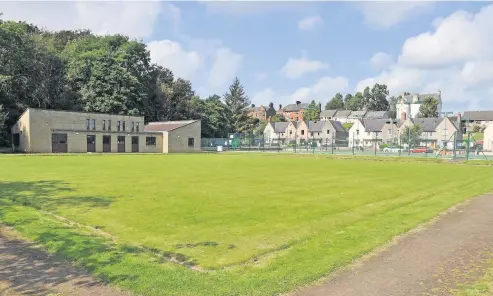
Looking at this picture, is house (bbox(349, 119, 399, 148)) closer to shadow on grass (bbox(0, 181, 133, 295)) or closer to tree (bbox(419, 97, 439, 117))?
tree (bbox(419, 97, 439, 117))

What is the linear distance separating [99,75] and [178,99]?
20.7 metres

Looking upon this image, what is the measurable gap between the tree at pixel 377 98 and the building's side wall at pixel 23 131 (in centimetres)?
15678

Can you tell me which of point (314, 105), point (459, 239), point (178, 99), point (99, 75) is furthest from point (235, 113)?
point (459, 239)

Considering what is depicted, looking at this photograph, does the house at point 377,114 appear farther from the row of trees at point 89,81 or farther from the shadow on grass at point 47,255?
the shadow on grass at point 47,255

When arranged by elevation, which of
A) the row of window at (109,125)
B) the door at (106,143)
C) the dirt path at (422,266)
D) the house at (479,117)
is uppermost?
the house at (479,117)

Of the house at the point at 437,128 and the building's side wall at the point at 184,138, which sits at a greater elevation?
the house at the point at 437,128

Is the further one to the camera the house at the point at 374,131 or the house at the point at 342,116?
the house at the point at 342,116

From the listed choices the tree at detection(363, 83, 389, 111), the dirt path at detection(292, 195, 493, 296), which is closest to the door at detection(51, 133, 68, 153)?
the dirt path at detection(292, 195, 493, 296)

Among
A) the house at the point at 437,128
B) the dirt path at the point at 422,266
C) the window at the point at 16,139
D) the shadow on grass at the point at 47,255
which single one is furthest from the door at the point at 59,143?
the house at the point at 437,128

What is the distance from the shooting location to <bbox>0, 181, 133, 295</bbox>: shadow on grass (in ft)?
17.9

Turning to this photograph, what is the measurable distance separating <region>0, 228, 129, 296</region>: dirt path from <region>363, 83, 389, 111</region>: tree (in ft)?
603

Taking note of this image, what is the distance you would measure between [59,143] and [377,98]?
157689 millimetres

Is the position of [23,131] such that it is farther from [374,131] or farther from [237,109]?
[374,131]

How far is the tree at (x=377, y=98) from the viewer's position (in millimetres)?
178625
